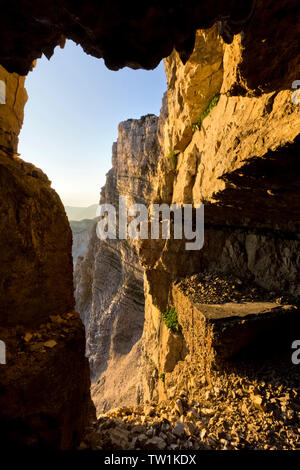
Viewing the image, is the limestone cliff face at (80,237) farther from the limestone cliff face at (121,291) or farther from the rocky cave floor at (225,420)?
the rocky cave floor at (225,420)

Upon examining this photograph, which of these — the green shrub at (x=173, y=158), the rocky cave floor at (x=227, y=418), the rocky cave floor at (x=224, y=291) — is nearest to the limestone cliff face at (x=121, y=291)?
the green shrub at (x=173, y=158)

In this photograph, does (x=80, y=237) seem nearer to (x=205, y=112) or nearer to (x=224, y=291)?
(x=224, y=291)

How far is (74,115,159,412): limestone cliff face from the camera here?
15573mm

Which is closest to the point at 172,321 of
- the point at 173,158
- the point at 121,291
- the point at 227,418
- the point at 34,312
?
the point at 227,418

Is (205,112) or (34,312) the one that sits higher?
(205,112)

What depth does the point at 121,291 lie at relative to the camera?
19344 millimetres

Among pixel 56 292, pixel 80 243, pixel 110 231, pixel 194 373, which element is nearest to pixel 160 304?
pixel 194 373

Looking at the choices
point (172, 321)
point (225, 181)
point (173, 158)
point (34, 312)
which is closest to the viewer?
point (34, 312)

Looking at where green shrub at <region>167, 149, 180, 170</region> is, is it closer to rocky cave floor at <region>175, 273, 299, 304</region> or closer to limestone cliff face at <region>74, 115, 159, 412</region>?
rocky cave floor at <region>175, 273, 299, 304</region>

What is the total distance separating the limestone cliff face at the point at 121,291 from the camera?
613 inches

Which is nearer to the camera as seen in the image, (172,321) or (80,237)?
(172,321)

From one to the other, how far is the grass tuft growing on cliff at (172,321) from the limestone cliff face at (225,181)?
8.2 inches

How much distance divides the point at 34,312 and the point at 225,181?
395cm

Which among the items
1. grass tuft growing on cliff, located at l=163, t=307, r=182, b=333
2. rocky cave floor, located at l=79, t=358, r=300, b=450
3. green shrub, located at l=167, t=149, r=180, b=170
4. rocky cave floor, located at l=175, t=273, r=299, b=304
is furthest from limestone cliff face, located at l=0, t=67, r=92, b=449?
green shrub, located at l=167, t=149, r=180, b=170
